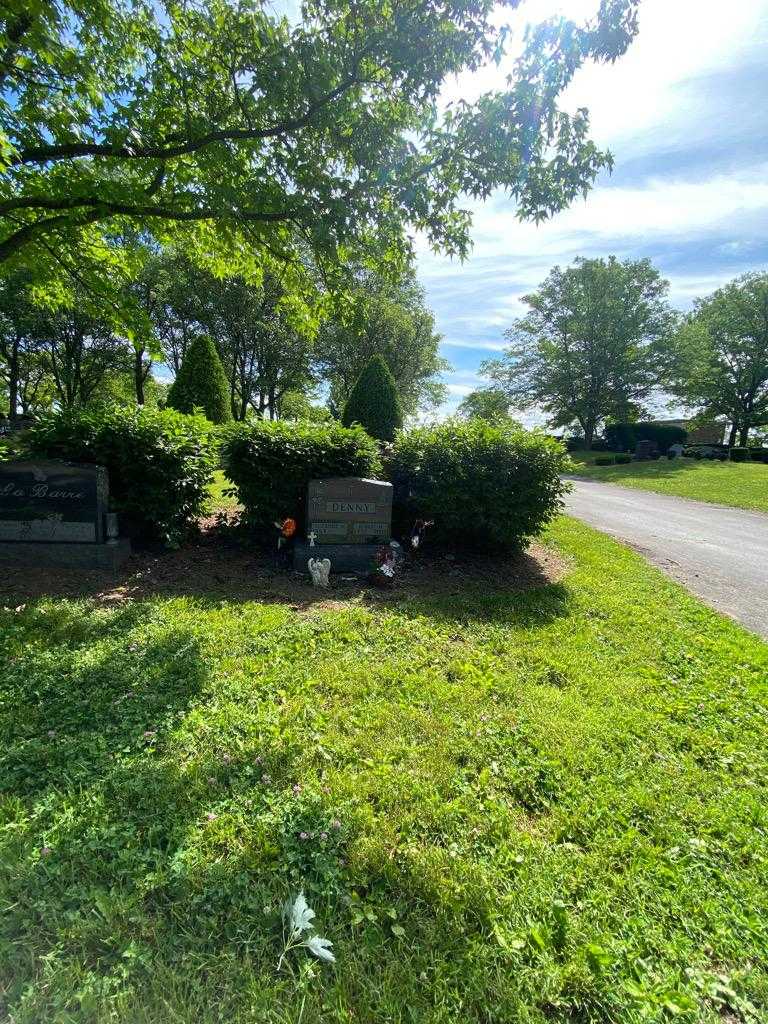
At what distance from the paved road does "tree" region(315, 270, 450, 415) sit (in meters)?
14.1

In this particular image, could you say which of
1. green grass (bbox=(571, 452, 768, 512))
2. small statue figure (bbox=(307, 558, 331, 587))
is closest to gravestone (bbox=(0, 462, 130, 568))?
small statue figure (bbox=(307, 558, 331, 587))

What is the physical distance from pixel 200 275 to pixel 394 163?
21.9 meters

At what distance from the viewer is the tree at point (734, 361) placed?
3256 cm

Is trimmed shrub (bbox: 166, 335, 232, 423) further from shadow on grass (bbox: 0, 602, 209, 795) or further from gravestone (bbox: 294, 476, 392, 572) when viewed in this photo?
shadow on grass (bbox: 0, 602, 209, 795)

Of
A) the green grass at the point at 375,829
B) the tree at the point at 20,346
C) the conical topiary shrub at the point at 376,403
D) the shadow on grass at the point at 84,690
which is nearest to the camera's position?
the green grass at the point at 375,829

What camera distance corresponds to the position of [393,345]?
26.3 metres

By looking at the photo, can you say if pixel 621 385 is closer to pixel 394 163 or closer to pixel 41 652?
pixel 394 163

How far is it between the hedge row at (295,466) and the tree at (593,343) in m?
31.6

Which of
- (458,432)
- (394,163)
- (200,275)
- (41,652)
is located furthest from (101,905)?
(200,275)

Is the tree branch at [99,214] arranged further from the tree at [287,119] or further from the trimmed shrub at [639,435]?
the trimmed shrub at [639,435]

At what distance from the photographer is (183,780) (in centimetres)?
215

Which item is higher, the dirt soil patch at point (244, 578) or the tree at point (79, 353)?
the tree at point (79, 353)

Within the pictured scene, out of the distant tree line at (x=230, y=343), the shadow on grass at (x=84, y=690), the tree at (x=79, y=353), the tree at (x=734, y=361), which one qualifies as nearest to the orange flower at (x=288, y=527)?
the shadow on grass at (x=84, y=690)

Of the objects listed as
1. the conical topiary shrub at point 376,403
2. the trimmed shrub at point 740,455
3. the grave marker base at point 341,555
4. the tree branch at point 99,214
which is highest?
the tree branch at point 99,214
